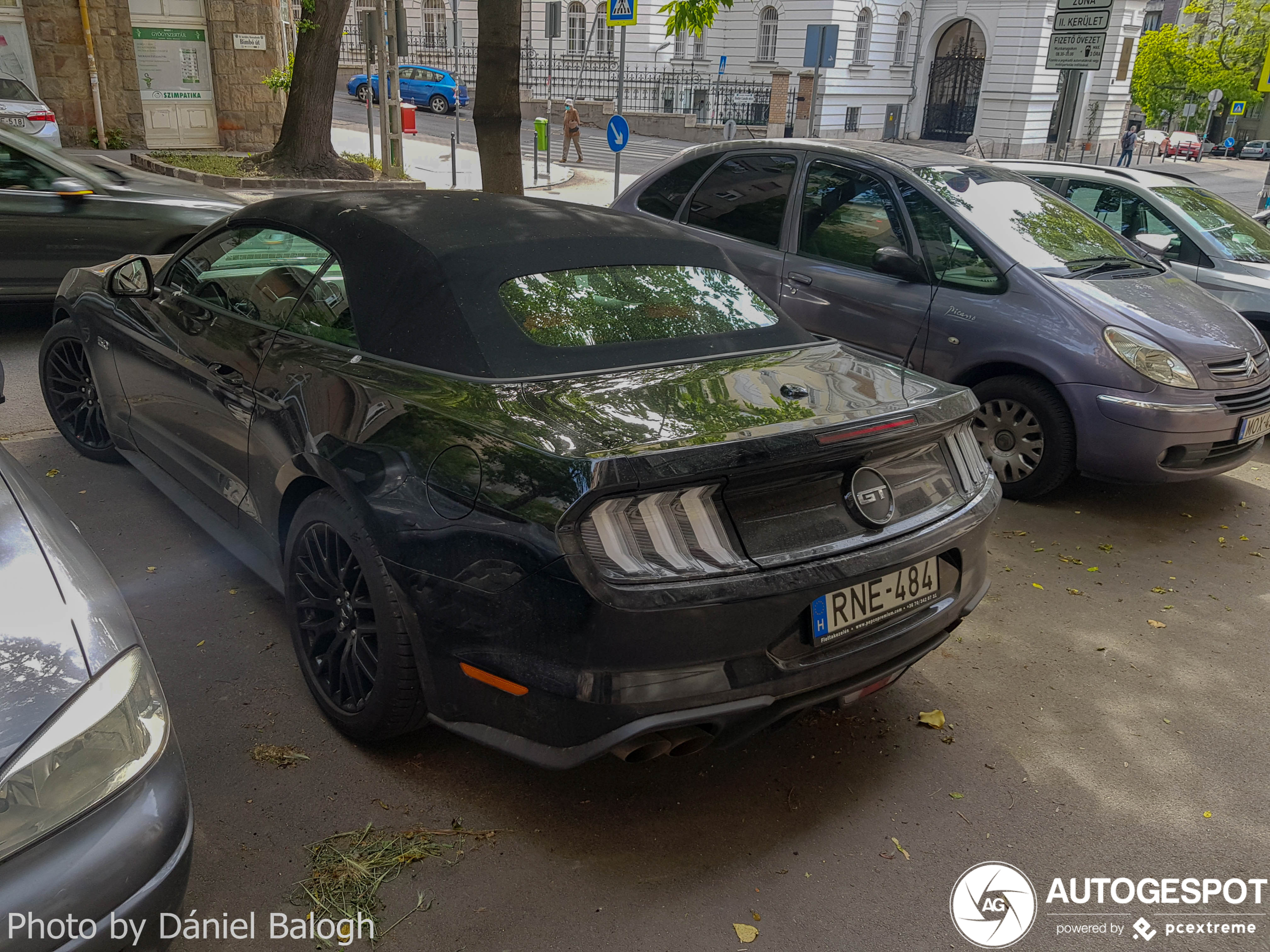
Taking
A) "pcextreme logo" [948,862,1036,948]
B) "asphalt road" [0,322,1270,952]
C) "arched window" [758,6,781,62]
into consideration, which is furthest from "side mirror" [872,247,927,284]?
"arched window" [758,6,781,62]

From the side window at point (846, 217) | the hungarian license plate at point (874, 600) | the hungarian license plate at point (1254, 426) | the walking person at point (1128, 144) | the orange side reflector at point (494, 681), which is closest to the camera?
the orange side reflector at point (494, 681)

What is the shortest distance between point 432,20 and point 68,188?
46976 millimetres

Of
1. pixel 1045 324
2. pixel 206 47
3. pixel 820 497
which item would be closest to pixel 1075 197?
pixel 1045 324

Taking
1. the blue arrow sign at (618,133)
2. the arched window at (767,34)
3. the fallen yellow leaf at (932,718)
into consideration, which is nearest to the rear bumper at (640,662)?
the fallen yellow leaf at (932,718)

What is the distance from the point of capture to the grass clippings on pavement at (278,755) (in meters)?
3.01

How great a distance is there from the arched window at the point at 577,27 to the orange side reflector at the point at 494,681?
48372 millimetres

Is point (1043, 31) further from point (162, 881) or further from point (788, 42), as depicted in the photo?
point (162, 881)

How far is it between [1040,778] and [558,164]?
25.1 metres

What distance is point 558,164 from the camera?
26.3m

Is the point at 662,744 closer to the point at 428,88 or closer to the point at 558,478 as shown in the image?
the point at 558,478

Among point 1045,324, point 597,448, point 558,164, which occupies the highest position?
point 597,448

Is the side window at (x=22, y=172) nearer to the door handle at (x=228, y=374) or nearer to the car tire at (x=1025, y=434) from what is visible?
the door handle at (x=228, y=374)

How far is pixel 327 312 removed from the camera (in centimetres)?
338

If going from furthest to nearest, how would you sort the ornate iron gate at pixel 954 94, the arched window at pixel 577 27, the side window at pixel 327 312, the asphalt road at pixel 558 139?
the arched window at pixel 577 27, the ornate iron gate at pixel 954 94, the asphalt road at pixel 558 139, the side window at pixel 327 312
